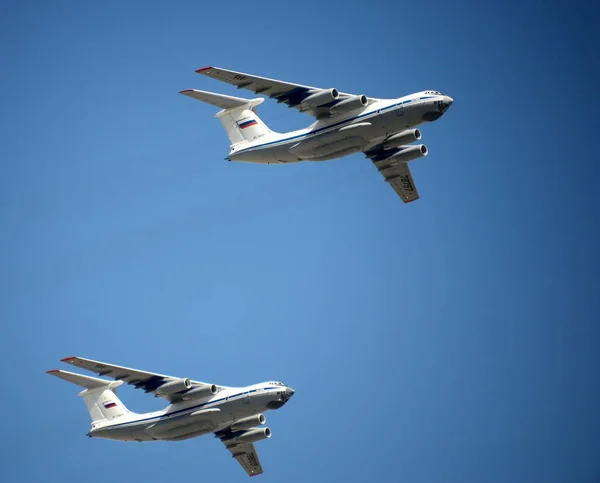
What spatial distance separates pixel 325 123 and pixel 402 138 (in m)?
2.15

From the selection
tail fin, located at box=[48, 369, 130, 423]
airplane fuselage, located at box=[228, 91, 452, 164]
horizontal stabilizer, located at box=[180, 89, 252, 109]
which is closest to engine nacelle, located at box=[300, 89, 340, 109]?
airplane fuselage, located at box=[228, 91, 452, 164]

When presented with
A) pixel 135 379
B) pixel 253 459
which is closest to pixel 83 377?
pixel 135 379

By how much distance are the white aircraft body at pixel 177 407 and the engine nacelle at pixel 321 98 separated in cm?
651

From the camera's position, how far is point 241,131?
28562 mm

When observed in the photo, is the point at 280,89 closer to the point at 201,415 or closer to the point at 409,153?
the point at 409,153

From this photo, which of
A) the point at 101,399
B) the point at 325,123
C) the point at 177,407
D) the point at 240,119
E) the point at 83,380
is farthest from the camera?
the point at 240,119

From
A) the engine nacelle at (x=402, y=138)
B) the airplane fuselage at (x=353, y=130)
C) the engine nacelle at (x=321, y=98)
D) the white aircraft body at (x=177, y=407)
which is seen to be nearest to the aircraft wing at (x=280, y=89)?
the engine nacelle at (x=321, y=98)

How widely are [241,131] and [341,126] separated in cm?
318

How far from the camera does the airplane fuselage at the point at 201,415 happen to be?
84.7ft

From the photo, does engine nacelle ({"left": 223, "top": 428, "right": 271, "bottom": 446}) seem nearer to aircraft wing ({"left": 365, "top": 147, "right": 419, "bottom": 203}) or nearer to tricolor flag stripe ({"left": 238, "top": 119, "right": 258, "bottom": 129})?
aircraft wing ({"left": 365, "top": 147, "right": 419, "bottom": 203})

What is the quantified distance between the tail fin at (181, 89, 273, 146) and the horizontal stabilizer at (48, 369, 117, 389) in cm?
676

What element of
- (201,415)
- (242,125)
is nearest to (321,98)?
(242,125)

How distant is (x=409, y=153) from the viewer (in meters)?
28.5

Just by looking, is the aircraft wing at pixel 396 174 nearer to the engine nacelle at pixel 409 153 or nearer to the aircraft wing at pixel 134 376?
the engine nacelle at pixel 409 153
